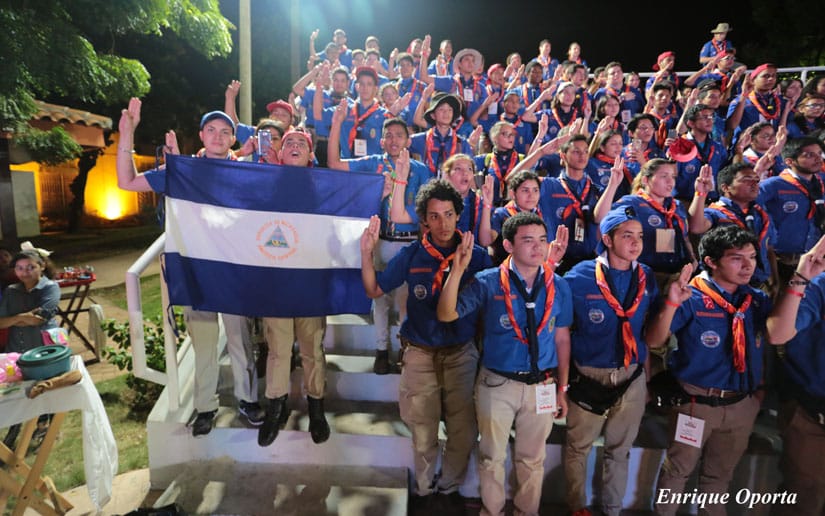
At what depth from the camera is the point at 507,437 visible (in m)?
3.41

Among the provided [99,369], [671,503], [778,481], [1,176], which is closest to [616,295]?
[671,503]

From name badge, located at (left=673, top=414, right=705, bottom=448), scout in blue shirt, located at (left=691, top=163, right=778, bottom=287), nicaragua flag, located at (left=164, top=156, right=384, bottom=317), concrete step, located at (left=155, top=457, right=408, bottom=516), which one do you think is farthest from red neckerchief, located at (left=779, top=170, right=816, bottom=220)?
concrete step, located at (left=155, top=457, right=408, bottom=516)

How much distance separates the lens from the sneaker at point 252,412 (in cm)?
406

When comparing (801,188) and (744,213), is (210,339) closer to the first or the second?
(744,213)

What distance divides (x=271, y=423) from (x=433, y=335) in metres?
1.58

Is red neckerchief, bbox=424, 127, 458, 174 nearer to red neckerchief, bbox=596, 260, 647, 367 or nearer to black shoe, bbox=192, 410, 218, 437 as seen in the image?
red neckerchief, bbox=596, 260, 647, 367

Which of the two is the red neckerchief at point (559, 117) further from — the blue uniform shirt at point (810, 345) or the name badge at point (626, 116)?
the blue uniform shirt at point (810, 345)

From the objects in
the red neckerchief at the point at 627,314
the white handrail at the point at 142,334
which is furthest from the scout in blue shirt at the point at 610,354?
the white handrail at the point at 142,334

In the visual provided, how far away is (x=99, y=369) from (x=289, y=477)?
4.95 m

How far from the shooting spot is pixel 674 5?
20.5m

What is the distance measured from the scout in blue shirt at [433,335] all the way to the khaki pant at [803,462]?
2298 mm

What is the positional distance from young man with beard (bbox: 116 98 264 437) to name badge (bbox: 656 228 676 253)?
3.63 m

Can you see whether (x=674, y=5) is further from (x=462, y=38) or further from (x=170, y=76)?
(x=170, y=76)

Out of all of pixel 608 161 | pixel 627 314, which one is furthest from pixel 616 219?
pixel 608 161
